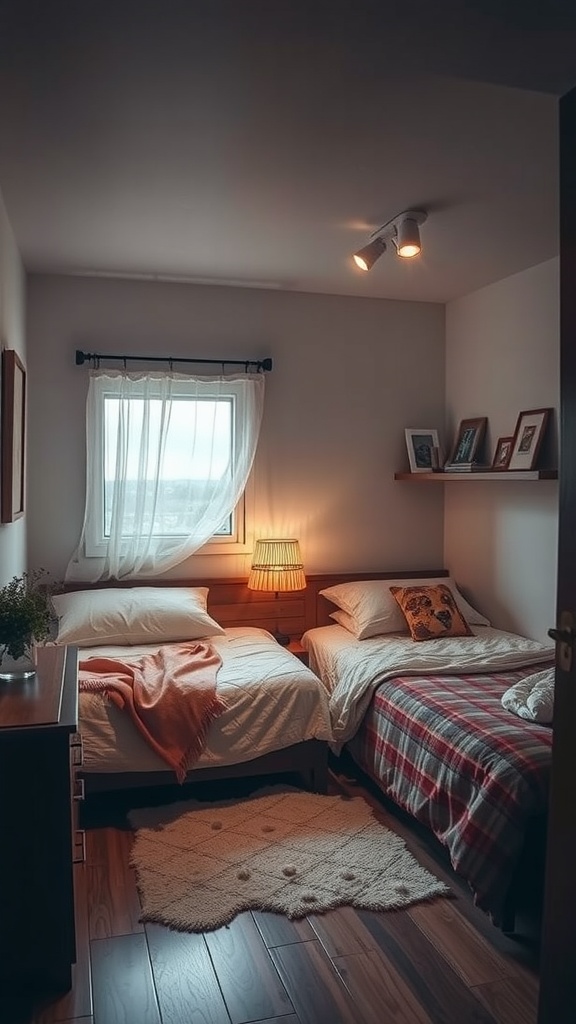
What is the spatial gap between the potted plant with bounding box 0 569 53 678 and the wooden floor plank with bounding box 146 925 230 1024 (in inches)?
35.6

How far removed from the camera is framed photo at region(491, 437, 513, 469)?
12.6 ft

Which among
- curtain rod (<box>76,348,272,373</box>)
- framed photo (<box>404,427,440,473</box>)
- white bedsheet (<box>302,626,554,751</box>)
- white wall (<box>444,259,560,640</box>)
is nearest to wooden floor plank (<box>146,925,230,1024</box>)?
white bedsheet (<box>302,626,554,751</box>)

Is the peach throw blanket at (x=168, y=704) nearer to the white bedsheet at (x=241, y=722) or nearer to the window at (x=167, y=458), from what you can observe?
the white bedsheet at (x=241, y=722)

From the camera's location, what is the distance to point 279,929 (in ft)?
7.43

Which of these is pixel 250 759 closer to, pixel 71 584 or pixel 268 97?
pixel 71 584

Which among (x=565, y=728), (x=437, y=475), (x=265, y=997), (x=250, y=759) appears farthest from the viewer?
(x=437, y=475)

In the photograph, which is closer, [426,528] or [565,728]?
[565,728]

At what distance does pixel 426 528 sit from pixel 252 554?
3.70 feet

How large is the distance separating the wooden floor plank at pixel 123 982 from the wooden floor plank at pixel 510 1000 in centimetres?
87

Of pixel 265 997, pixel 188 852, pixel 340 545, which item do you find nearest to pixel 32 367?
pixel 340 545

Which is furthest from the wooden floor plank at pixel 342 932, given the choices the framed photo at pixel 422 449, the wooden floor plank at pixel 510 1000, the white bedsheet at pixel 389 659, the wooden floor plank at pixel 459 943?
the framed photo at pixel 422 449

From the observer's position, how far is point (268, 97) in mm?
2076

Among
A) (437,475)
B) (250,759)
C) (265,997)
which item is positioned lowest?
(265,997)

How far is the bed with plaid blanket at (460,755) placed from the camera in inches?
87.6
